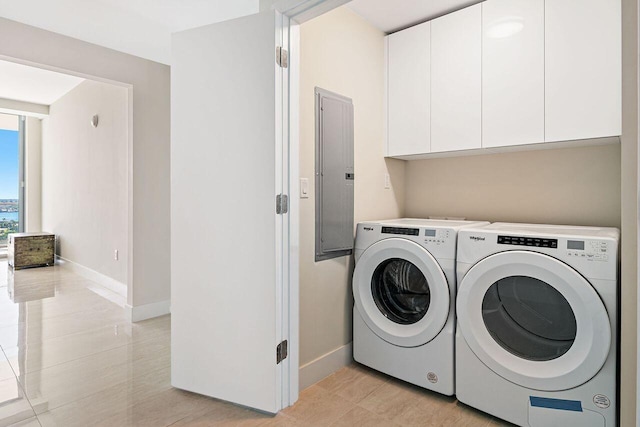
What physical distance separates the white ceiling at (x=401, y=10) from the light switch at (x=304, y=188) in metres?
1.23

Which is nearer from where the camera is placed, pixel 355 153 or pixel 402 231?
pixel 402 231

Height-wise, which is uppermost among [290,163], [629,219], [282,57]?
[282,57]

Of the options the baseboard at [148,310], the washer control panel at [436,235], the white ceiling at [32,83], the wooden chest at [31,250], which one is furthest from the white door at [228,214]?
the wooden chest at [31,250]

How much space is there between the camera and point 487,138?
2.23 meters

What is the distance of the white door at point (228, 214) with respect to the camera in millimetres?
1773

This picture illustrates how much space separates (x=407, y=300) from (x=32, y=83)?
552 centimetres

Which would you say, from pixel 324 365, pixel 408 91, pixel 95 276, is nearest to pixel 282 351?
pixel 324 365

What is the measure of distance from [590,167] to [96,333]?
3684 millimetres

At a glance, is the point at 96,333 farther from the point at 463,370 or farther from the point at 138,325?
the point at 463,370

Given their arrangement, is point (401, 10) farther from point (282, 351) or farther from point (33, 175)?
point (33, 175)

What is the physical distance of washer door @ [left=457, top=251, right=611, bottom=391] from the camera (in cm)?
150

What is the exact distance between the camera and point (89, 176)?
188 inches

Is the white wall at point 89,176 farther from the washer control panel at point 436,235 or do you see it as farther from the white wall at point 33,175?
the washer control panel at point 436,235

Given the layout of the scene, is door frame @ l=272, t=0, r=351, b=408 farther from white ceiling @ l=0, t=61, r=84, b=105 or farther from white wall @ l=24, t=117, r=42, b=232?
white wall @ l=24, t=117, r=42, b=232
